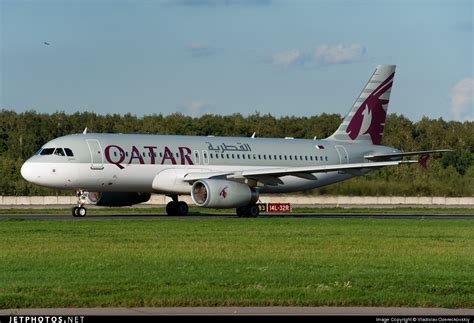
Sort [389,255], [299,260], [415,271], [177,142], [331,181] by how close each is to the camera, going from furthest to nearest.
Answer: [331,181] < [177,142] < [389,255] < [299,260] < [415,271]

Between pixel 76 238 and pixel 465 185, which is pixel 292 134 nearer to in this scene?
pixel 465 185

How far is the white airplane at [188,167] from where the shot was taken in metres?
49.8

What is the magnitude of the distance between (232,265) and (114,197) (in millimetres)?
29366

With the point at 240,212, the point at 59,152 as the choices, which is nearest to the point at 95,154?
the point at 59,152

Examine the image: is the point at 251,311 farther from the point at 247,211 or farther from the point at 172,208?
the point at 172,208

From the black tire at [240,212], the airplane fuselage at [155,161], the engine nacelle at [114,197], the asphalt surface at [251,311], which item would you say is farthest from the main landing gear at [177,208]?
the asphalt surface at [251,311]

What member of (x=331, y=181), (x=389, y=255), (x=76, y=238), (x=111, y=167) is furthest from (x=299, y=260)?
(x=331, y=181)

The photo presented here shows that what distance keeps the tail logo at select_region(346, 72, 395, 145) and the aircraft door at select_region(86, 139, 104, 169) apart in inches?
679

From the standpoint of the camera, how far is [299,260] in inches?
1057

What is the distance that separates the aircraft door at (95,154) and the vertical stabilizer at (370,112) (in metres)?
16.4

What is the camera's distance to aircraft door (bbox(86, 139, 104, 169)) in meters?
50.0

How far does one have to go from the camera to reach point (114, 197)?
5394 centimetres

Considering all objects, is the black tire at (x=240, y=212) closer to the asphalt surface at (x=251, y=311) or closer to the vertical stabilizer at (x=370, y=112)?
the vertical stabilizer at (x=370, y=112)

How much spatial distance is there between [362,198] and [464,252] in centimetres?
3925
